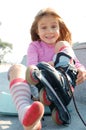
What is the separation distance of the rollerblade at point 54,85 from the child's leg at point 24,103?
8cm

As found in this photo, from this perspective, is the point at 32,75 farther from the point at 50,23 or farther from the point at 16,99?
the point at 50,23

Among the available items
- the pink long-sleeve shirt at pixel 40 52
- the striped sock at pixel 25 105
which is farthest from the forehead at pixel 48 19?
the striped sock at pixel 25 105

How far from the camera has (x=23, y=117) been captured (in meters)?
1.03

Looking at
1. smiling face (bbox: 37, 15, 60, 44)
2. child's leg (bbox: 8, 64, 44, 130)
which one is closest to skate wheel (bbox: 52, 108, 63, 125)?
child's leg (bbox: 8, 64, 44, 130)

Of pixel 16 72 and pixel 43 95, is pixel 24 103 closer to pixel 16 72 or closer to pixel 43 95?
pixel 43 95

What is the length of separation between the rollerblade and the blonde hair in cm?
50

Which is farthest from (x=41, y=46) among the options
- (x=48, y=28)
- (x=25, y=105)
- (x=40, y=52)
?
(x=25, y=105)

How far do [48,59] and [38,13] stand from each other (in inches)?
11.3

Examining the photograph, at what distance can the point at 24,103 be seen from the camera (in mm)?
1132

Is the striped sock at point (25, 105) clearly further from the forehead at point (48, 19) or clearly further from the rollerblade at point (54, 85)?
the forehead at point (48, 19)

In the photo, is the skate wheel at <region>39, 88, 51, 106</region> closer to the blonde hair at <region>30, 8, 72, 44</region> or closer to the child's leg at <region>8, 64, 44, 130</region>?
the child's leg at <region>8, 64, 44, 130</region>

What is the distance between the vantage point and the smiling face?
5.49 feet

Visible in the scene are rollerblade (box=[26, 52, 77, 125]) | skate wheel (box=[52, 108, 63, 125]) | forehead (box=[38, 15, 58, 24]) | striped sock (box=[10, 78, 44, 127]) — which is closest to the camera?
striped sock (box=[10, 78, 44, 127])

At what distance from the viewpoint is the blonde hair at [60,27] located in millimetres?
1687
